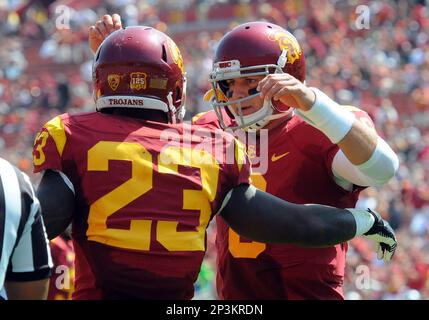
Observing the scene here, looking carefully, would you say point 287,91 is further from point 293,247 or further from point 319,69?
point 319,69

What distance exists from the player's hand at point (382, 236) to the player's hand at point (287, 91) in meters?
0.60

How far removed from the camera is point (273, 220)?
3.55 meters

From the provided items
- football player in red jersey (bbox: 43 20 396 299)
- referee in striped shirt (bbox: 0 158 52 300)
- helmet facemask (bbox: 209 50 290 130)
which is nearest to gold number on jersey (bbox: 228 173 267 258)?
helmet facemask (bbox: 209 50 290 130)

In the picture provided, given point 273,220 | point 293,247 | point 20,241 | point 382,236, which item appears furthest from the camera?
point 293,247

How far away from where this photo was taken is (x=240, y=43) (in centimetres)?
434

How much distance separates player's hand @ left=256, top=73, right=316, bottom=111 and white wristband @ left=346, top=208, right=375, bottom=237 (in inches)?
18.5

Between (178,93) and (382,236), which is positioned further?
(382,236)

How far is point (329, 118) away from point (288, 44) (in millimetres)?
740

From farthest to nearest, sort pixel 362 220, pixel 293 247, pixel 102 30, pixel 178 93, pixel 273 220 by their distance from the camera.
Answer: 1. pixel 102 30
2. pixel 293 247
3. pixel 362 220
4. pixel 178 93
5. pixel 273 220

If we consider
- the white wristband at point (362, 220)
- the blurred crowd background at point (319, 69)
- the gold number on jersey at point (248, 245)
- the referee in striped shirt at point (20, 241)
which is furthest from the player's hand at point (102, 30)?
the blurred crowd background at point (319, 69)

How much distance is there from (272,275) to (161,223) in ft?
3.32

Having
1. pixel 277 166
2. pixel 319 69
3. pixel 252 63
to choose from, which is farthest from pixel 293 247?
pixel 319 69

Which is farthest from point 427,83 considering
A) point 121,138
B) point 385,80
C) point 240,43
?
point 121,138

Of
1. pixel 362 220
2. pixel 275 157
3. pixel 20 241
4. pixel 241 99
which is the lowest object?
pixel 362 220
